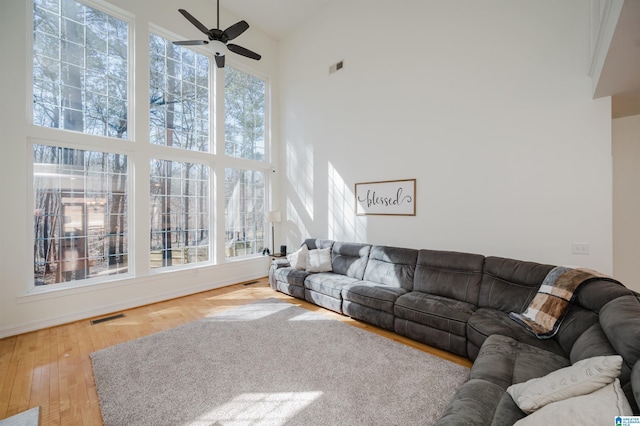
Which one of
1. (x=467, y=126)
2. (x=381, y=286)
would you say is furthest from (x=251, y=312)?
(x=467, y=126)

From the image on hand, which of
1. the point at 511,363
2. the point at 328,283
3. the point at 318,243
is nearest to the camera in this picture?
the point at 511,363

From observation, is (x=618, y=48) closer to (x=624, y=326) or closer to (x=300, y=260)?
(x=624, y=326)

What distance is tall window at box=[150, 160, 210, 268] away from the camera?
453 centimetres

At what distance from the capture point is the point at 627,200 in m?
3.09

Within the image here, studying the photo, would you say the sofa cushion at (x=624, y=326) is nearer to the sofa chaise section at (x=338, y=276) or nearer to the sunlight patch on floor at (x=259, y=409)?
the sunlight patch on floor at (x=259, y=409)

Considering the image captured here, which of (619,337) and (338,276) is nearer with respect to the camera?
(619,337)

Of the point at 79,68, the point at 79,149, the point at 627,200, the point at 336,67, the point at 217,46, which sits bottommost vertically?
the point at 627,200

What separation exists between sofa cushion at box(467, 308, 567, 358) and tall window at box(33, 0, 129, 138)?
17.1 ft

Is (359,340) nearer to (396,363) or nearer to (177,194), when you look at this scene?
(396,363)

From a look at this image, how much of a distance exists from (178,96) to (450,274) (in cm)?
511

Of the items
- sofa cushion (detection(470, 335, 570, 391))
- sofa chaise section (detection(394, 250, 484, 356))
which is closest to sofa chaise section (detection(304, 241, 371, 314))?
sofa chaise section (detection(394, 250, 484, 356))

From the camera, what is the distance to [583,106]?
2844 mm

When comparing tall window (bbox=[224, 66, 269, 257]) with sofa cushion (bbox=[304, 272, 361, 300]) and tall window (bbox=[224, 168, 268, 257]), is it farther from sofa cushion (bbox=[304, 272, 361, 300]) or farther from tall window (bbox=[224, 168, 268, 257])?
sofa cushion (bbox=[304, 272, 361, 300])

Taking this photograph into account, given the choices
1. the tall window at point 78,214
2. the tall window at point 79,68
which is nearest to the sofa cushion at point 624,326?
the tall window at point 78,214
